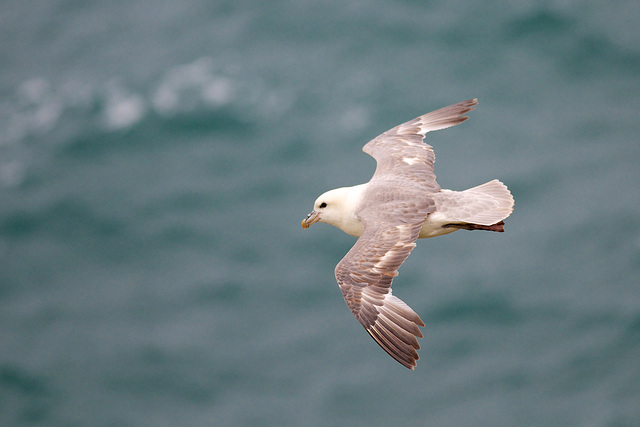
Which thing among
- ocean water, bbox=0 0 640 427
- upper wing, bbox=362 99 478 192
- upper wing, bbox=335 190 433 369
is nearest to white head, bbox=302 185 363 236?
upper wing, bbox=335 190 433 369

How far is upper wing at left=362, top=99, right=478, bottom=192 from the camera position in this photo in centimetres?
1012

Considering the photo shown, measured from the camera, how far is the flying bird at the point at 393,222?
8.34 metres

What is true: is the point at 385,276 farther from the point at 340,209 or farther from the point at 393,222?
the point at 340,209

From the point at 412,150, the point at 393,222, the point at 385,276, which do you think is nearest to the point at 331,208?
the point at 393,222

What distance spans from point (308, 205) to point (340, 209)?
3426cm

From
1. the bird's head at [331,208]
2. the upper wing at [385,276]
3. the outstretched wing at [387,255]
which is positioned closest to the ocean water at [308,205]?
the bird's head at [331,208]

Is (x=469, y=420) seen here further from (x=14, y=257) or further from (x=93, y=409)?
(x=14, y=257)

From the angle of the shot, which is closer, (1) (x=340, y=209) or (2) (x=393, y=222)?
(2) (x=393, y=222)

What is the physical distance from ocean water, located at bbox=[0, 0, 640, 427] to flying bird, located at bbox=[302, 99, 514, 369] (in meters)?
33.4

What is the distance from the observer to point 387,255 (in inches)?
338

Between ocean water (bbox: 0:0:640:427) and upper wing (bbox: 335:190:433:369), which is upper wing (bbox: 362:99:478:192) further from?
ocean water (bbox: 0:0:640:427)

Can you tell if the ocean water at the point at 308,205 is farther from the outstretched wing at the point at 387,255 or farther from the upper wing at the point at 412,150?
the outstretched wing at the point at 387,255

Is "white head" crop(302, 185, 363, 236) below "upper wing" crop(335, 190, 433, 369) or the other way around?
the other way around

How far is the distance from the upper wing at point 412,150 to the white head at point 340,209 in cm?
64
